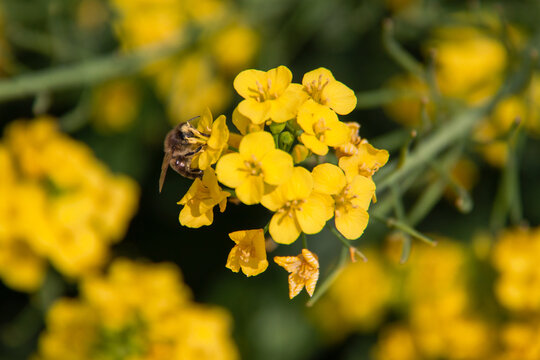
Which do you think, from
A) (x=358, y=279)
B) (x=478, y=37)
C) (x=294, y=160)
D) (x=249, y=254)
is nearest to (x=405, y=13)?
(x=478, y=37)

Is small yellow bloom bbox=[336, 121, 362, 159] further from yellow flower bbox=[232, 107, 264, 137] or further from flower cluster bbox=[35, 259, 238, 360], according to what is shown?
flower cluster bbox=[35, 259, 238, 360]

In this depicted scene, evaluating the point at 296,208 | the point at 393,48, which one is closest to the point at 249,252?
the point at 296,208

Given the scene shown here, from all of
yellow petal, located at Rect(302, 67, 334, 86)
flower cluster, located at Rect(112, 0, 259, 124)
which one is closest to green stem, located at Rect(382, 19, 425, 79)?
yellow petal, located at Rect(302, 67, 334, 86)

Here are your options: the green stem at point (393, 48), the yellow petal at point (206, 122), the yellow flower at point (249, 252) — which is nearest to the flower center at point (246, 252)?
the yellow flower at point (249, 252)

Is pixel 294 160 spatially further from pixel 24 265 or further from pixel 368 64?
pixel 368 64

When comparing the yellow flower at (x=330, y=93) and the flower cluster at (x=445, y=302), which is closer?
the yellow flower at (x=330, y=93)

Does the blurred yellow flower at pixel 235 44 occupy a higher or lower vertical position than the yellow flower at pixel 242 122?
lower

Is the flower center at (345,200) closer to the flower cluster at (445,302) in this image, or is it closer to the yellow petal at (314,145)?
the yellow petal at (314,145)

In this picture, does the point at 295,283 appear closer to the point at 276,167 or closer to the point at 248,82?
the point at 276,167
